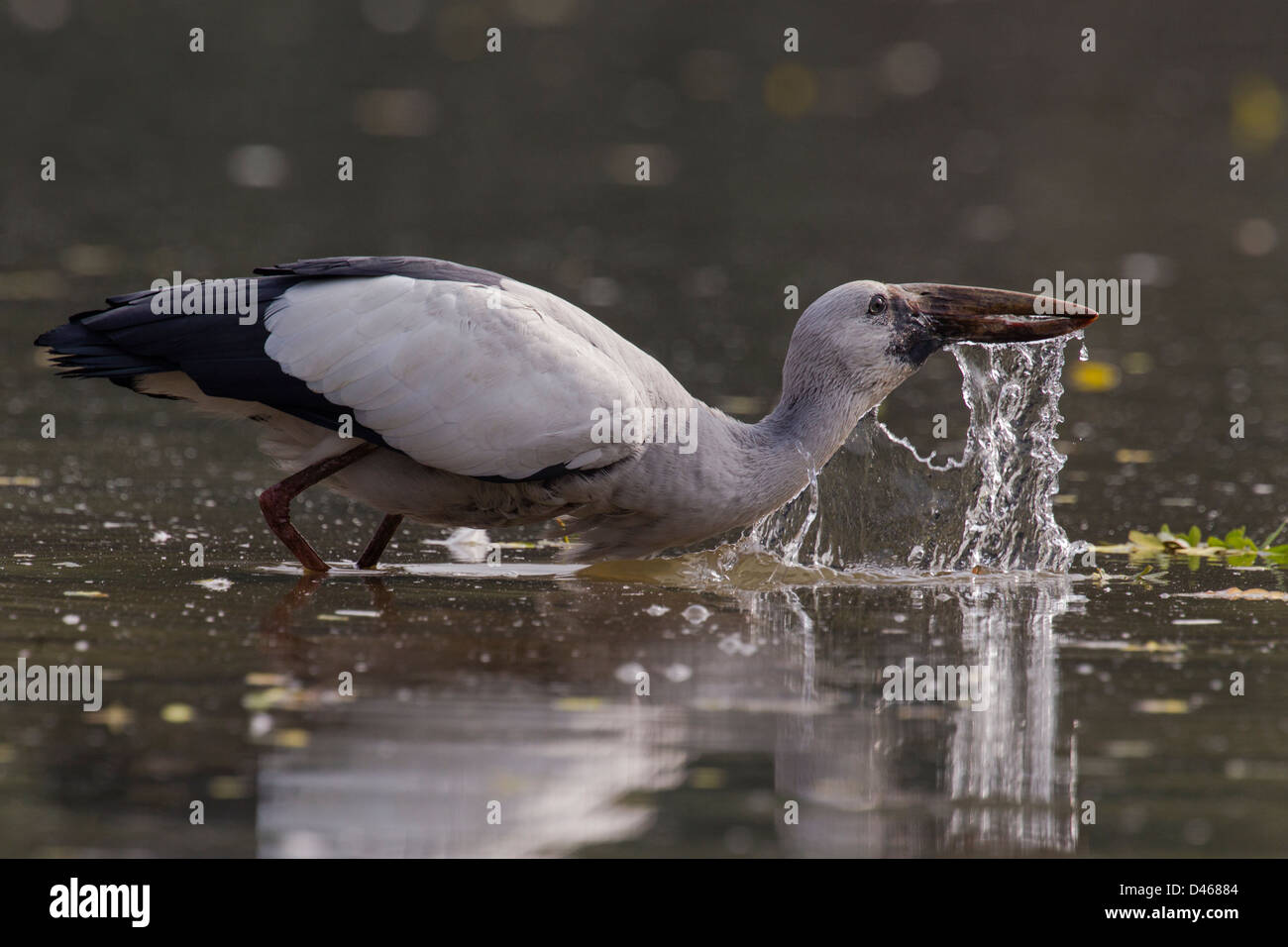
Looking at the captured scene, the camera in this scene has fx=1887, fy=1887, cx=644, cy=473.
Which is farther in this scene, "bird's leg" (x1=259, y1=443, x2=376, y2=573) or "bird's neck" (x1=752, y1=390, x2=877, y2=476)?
"bird's neck" (x1=752, y1=390, x2=877, y2=476)

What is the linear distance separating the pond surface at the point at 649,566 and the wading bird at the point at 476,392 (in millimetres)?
373

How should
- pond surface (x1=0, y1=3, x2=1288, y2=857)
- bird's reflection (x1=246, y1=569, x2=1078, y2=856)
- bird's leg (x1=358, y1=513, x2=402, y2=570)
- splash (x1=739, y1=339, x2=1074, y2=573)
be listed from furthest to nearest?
splash (x1=739, y1=339, x2=1074, y2=573) → bird's leg (x1=358, y1=513, x2=402, y2=570) → pond surface (x1=0, y1=3, x2=1288, y2=857) → bird's reflection (x1=246, y1=569, x2=1078, y2=856)

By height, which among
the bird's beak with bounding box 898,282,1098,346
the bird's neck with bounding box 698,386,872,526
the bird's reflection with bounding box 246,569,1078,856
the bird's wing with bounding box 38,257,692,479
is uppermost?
the bird's beak with bounding box 898,282,1098,346

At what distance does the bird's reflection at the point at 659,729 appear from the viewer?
4.65 metres

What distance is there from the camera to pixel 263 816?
4555 millimetres

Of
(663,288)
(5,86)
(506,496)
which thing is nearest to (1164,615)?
(506,496)

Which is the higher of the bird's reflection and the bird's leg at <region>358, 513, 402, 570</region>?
the bird's leg at <region>358, 513, 402, 570</region>

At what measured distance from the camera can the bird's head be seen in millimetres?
7469

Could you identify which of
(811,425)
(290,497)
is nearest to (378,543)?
(290,497)

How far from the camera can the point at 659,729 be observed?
5.37 m

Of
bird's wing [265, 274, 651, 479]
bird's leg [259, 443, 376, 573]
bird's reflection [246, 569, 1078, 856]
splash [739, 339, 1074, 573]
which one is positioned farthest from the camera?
splash [739, 339, 1074, 573]

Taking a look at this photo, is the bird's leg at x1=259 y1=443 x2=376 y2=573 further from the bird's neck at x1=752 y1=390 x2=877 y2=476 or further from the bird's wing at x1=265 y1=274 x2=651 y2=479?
the bird's neck at x1=752 y1=390 x2=877 y2=476

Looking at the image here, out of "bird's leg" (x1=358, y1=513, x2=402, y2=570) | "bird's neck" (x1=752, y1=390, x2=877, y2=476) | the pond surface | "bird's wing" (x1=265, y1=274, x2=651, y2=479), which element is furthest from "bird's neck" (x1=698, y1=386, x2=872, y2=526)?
"bird's leg" (x1=358, y1=513, x2=402, y2=570)

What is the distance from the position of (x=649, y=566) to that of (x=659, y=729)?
8.29 ft
